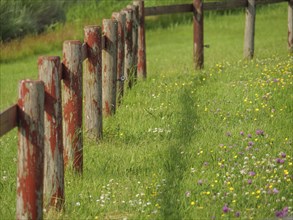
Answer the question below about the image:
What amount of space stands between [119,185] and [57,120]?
3.56 feet

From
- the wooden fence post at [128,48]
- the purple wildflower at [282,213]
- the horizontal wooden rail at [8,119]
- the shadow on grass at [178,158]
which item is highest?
the horizontal wooden rail at [8,119]

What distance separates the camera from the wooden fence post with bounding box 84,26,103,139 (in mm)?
7941

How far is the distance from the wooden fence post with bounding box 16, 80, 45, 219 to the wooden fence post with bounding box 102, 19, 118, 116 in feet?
13.6

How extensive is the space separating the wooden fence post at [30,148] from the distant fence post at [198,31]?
9.49 meters

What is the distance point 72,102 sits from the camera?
7.02 m

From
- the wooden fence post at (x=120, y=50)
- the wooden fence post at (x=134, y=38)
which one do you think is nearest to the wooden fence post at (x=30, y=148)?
the wooden fence post at (x=120, y=50)

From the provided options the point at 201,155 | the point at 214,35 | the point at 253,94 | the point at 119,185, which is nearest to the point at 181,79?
the point at 253,94

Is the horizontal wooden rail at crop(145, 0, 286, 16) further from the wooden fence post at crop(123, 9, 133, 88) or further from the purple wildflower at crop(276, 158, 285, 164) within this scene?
the purple wildflower at crop(276, 158, 285, 164)

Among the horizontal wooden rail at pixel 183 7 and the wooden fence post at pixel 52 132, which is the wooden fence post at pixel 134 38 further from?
the wooden fence post at pixel 52 132

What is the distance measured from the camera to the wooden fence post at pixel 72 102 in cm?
689

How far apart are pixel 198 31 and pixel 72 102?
7.90m

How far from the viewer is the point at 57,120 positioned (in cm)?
596

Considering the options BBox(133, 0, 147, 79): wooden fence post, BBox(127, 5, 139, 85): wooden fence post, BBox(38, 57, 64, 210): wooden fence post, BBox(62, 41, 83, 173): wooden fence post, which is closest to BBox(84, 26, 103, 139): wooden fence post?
BBox(62, 41, 83, 173): wooden fence post

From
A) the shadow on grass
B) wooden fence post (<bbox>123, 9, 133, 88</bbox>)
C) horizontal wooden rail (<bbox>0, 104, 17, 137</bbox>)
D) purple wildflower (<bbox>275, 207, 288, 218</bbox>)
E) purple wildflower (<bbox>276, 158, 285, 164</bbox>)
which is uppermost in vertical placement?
horizontal wooden rail (<bbox>0, 104, 17, 137</bbox>)
